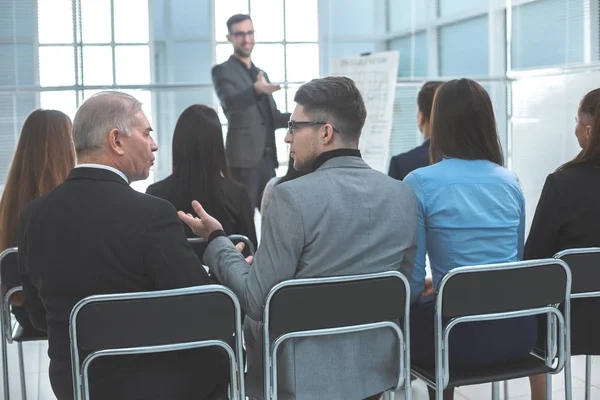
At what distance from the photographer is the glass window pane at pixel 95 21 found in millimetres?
5840

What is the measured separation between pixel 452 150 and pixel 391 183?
17.0 inches

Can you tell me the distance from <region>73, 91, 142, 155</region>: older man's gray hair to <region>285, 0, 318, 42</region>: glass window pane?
4.29 m

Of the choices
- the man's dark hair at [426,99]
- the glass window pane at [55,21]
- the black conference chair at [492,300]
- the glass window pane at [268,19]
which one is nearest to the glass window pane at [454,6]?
the glass window pane at [268,19]

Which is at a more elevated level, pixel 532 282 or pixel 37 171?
pixel 37 171

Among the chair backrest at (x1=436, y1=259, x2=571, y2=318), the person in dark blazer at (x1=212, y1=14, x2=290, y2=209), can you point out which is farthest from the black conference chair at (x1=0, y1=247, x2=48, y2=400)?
the person in dark blazer at (x1=212, y1=14, x2=290, y2=209)

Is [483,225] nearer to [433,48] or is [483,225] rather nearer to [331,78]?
[331,78]

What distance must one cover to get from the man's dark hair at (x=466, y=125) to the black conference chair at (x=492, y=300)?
46 cm

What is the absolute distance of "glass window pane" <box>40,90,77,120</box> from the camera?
5.80m

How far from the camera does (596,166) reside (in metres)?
2.68

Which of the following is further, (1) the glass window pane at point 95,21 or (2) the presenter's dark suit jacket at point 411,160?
(1) the glass window pane at point 95,21

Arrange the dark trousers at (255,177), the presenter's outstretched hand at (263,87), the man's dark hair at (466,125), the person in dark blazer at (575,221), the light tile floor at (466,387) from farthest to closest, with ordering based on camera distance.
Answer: the dark trousers at (255,177) → the presenter's outstretched hand at (263,87) → the light tile floor at (466,387) → the person in dark blazer at (575,221) → the man's dark hair at (466,125)

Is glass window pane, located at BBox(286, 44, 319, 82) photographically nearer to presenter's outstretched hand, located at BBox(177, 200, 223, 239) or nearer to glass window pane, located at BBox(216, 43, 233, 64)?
glass window pane, located at BBox(216, 43, 233, 64)

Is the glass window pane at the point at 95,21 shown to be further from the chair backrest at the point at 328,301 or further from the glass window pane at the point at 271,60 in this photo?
the chair backrest at the point at 328,301

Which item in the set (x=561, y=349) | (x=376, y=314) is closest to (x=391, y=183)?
(x=376, y=314)
